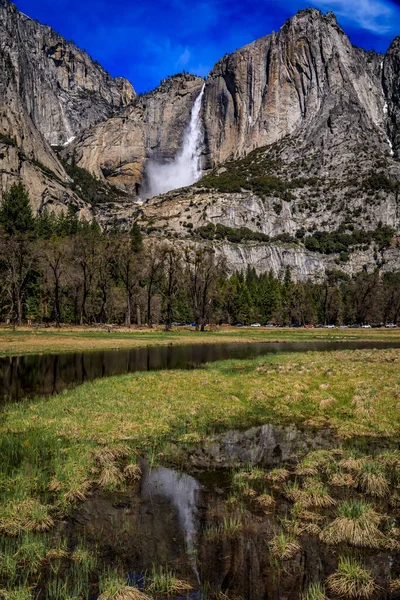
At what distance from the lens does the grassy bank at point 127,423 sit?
809cm

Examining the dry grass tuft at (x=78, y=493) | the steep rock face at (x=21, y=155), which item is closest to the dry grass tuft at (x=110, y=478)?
the dry grass tuft at (x=78, y=493)

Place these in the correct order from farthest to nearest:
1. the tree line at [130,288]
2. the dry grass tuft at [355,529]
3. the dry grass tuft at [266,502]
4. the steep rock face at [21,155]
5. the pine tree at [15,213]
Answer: the steep rock face at [21,155] → the pine tree at [15,213] → the tree line at [130,288] → the dry grass tuft at [266,502] → the dry grass tuft at [355,529]

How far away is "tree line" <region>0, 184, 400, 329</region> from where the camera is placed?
73.0 meters

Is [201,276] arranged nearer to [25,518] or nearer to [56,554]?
Answer: [25,518]

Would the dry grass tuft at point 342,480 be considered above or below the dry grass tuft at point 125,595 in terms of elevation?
below

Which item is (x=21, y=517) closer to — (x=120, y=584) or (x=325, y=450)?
(x=120, y=584)

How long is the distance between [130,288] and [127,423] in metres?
68.1

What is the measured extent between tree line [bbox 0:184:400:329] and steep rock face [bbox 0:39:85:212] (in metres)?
37.2

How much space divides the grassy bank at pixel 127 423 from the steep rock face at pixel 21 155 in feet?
467

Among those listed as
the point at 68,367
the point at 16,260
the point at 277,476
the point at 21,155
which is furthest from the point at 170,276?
the point at 21,155

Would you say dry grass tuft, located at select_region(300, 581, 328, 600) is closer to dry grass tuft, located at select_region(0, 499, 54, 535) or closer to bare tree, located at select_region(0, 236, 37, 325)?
dry grass tuft, located at select_region(0, 499, 54, 535)

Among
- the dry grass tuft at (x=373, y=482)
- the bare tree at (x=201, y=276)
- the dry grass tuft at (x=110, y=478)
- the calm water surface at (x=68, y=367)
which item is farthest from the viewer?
the bare tree at (x=201, y=276)

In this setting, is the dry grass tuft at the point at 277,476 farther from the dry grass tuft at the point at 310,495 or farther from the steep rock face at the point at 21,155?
the steep rock face at the point at 21,155

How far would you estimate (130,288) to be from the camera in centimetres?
8194
